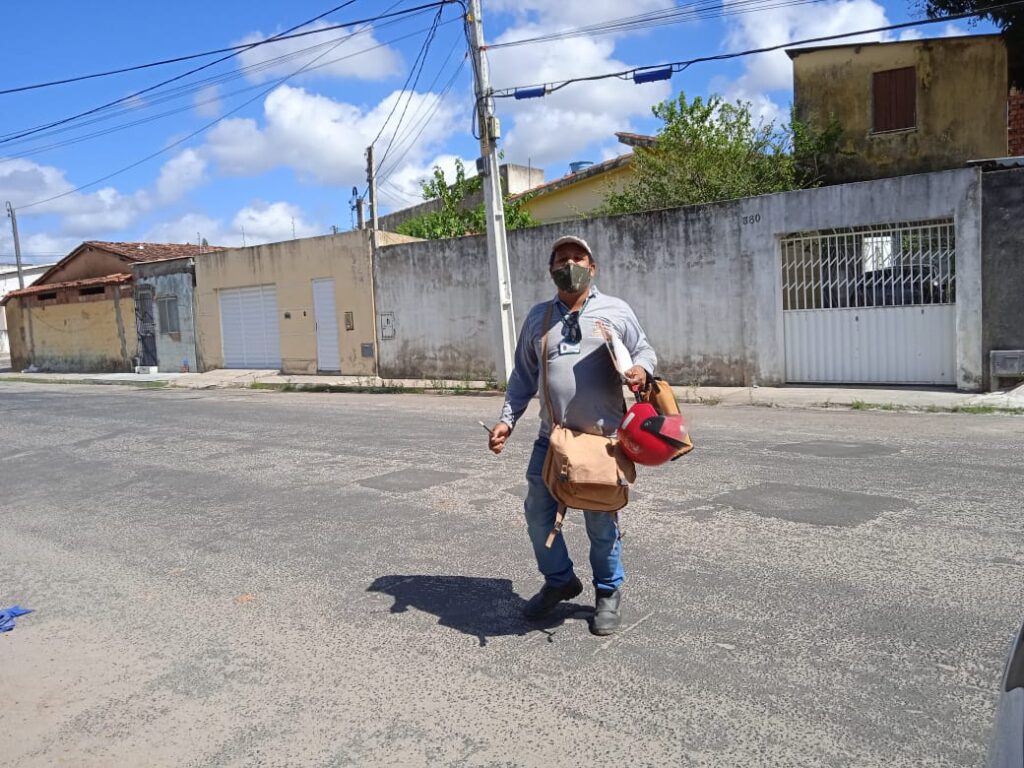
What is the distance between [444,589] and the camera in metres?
4.70

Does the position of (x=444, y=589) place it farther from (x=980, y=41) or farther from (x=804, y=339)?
(x=980, y=41)

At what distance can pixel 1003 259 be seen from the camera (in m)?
11.6

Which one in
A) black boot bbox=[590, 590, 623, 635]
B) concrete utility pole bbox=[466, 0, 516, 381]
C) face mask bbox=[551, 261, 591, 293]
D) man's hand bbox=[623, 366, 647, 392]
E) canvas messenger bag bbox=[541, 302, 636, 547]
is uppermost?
concrete utility pole bbox=[466, 0, 516, 381]

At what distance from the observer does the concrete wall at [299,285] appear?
20.5 meters

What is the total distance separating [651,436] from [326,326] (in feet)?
61.7

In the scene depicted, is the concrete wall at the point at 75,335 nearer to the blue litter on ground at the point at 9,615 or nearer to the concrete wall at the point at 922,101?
the concrete wall at the point at 922,101

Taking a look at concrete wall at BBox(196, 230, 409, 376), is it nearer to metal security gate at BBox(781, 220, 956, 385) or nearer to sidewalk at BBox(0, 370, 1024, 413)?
sidewalk at BBox(0, 370, 1024, 413)

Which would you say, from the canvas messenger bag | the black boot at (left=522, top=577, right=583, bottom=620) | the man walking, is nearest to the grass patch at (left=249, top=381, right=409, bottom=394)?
the black boot at (left=522, top=577, right=583, bottom=620)

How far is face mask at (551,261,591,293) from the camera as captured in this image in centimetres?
382

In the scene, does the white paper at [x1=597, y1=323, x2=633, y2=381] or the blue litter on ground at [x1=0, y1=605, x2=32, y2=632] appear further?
the blue litter on ground at [x1=0, y1=605, x2=32, y2=632]

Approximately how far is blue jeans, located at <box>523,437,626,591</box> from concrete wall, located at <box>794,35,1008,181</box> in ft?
58.7

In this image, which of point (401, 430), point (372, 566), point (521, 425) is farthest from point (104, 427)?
point (372, 566)

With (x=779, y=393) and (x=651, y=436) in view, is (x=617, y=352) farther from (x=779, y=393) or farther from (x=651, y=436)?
(x=779, y=393)

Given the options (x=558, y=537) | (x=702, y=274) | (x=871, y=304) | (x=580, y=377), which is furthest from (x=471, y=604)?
(x=702, y=274)
